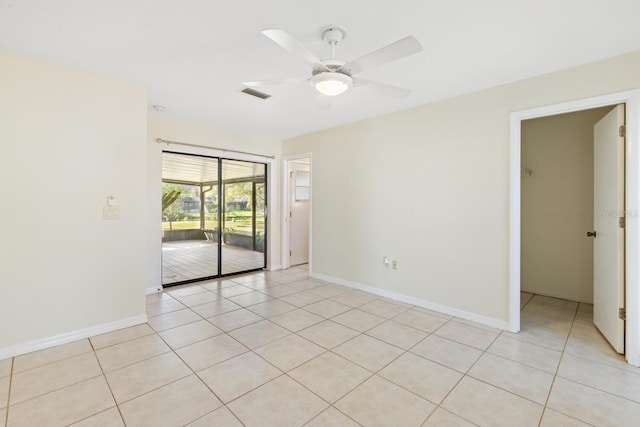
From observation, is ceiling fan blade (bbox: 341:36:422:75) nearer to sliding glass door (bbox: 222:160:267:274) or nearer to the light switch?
the light switch

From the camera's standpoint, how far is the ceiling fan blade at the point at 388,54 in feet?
5.21

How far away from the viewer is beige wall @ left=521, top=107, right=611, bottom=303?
378cm

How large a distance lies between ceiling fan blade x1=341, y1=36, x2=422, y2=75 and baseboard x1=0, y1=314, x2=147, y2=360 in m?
3.16

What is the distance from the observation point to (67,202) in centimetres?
268

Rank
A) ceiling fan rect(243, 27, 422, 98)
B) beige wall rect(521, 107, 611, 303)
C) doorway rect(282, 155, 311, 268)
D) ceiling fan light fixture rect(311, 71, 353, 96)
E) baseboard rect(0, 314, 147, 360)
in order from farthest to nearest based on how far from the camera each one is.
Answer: doorway rect(282, 155, 311, 268) → beige wall rect(521, 107, 611, 303) → baseboard rect(0, 314, 147, 360) → ceiling fan light fixture rect(311, 71, 353, 96) → ceiling fan rect(243, 27, 422, 98)

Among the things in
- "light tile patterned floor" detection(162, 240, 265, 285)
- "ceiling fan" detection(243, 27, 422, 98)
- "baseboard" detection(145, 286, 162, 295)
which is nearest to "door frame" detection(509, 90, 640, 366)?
"ceiling fan" detection(243, 27, 422, 98)

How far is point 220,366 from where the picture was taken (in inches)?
90.8

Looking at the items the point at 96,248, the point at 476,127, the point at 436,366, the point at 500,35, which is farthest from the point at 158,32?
the point at 436,366

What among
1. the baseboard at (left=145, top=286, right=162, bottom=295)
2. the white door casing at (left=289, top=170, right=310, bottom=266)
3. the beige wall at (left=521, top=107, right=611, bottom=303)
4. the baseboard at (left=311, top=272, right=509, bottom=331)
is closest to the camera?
the baseboard at (left=311, top=272, right=509, bottom=331)

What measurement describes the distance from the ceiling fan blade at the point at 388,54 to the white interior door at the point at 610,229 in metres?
2.16

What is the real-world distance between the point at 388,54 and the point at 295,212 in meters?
4.36

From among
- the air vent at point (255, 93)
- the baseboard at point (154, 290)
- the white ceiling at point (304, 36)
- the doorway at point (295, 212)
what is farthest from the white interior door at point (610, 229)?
the baseboard at point (154, 290)

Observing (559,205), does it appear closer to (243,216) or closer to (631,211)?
(631,211)

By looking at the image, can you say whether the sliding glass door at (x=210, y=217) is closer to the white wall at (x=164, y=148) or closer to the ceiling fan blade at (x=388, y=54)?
the white wall at (x=164, y=148)
